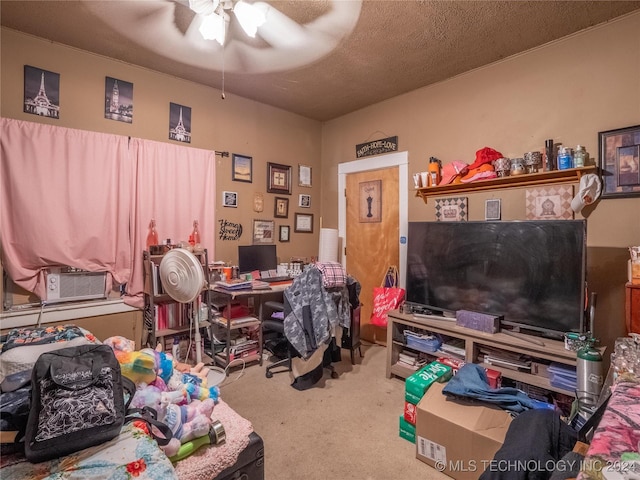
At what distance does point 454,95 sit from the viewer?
3.10 m

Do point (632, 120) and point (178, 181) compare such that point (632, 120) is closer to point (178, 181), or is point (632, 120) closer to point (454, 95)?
point (454, 95)

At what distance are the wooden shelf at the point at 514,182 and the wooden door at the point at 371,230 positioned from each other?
0.43m

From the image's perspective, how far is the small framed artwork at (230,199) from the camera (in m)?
3.46

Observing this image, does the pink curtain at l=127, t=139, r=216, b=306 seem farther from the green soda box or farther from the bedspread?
the green soda box

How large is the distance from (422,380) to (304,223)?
2560mm

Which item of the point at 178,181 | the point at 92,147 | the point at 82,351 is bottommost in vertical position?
the point at 82,351

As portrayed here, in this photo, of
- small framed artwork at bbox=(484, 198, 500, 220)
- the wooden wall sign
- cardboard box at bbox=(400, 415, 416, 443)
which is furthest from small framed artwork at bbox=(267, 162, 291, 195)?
cardboard box at bbox=(400, 415, 416, 443)

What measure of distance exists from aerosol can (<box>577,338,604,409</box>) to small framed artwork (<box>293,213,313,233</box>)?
9.75ft

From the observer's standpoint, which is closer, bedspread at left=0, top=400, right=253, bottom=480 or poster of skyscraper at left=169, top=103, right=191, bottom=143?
bedspread at left=0, top=400, right=253, bottom=480

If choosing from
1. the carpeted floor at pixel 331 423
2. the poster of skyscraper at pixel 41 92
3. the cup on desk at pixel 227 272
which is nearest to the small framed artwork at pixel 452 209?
the carpeted floor at pixel 331 423

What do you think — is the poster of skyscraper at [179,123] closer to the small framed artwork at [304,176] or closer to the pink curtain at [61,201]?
the pink curtain at [61,201]

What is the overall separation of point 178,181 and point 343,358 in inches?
92.5

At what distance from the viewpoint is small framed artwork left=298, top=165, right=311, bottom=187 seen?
4.12m

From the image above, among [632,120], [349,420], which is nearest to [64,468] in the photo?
[349,420]
